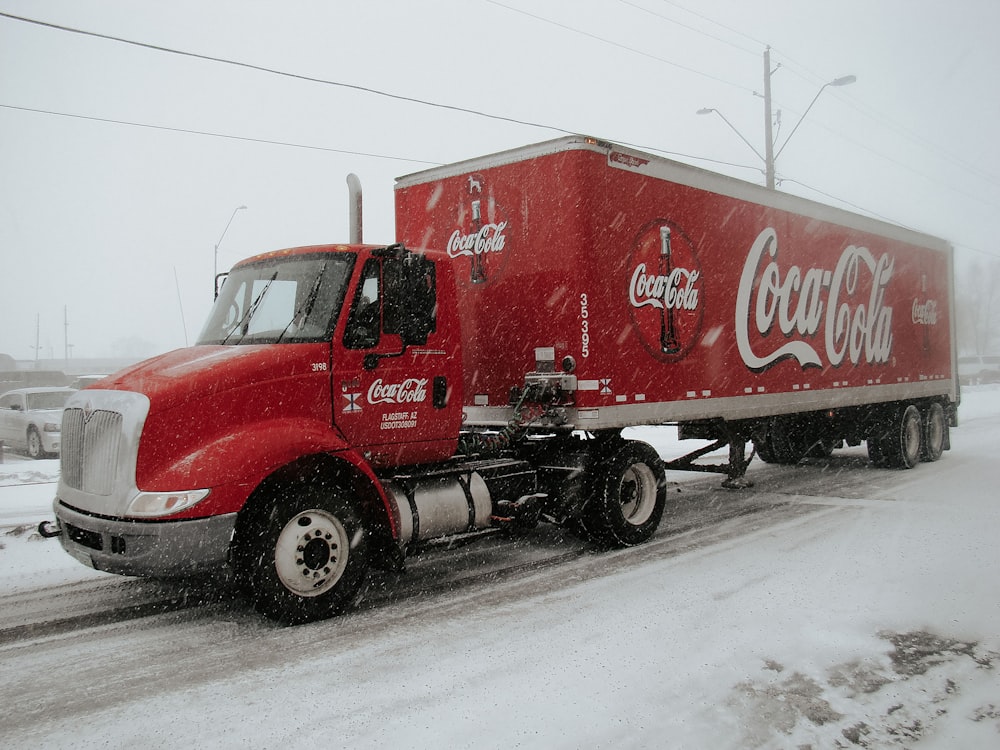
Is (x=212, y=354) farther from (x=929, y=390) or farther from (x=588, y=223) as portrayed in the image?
(x=929, y=390)

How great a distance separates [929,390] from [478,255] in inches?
408

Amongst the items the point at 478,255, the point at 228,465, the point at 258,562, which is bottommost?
the point at 258,562

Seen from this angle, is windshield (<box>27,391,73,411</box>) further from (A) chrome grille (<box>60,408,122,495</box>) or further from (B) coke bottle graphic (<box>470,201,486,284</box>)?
(A) chrome grille (<box>60,408,122,495</box>)

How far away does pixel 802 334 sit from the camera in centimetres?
1059

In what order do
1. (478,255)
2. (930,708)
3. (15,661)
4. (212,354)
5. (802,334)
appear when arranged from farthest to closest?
(802,334) → (478,255) → (212,354) → (15,661) → (930,708)

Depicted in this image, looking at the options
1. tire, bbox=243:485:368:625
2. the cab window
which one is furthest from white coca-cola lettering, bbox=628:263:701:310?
tire, bbox=243:485:368:625

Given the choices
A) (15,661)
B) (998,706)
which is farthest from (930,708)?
(15,661)

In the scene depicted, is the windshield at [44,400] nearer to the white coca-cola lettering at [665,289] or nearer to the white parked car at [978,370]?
the white coca-cola lettering at [665,289]

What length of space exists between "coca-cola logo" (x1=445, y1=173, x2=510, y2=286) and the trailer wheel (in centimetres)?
219

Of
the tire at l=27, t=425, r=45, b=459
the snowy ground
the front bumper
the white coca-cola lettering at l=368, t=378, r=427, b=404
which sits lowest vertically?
the snowy ground

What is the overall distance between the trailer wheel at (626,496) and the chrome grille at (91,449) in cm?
433

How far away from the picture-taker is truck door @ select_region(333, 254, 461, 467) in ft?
19.6

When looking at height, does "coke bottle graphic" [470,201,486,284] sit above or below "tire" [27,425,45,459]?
above

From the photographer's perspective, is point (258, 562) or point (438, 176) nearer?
point (258, 562)
